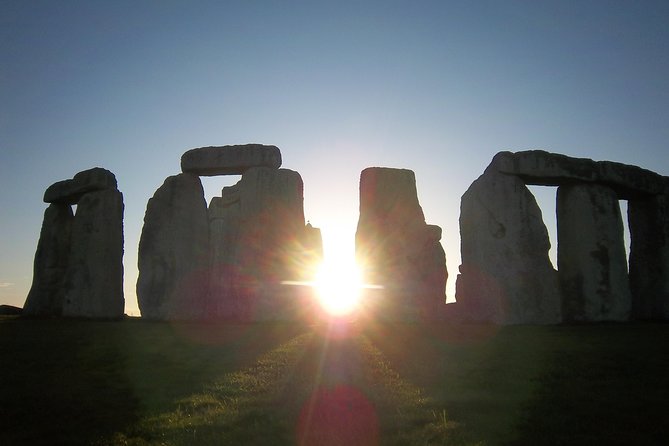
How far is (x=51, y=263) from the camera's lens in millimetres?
19453

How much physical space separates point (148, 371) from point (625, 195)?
15276mm

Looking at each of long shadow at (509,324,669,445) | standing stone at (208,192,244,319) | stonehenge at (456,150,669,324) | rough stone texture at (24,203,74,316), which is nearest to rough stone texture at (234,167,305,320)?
standing stone at (208,192,244,319)

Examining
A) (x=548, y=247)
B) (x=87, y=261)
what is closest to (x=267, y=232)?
(x=87, y=261)

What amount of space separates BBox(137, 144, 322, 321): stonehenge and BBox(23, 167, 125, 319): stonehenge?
3.27ft

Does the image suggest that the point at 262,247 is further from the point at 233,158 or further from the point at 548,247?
the point at 548,247

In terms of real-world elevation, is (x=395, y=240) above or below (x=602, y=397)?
above

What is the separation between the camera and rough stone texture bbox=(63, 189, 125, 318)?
17031mm

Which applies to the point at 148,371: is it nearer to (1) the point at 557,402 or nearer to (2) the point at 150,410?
(2) the point at 150,410

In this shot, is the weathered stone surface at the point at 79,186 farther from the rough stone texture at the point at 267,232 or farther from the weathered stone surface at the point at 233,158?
the rough stone texture at the point at 267,232

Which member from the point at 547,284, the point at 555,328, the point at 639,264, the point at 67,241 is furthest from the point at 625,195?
the point at 67,241

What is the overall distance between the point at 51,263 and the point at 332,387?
1418 centimetres

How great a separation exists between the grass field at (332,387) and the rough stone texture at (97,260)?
348 cm

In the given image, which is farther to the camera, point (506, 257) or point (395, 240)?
point (395, 240)

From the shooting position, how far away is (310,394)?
8047 millimetres
